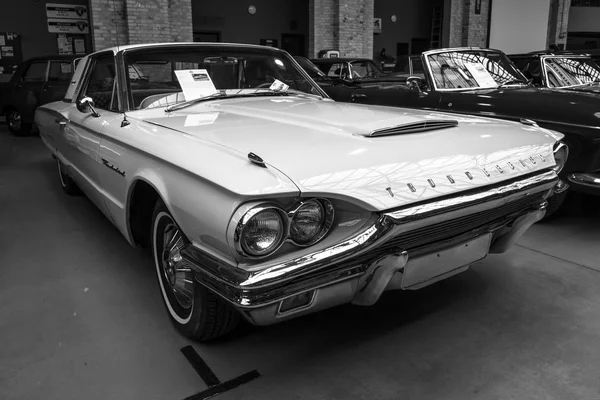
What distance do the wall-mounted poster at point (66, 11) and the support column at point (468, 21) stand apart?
35.4ft

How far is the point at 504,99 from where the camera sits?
409 centimetres

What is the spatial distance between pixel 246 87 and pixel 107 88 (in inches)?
33.9

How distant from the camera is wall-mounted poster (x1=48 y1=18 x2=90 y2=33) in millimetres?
11531

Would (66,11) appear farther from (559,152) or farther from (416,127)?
(559,152)

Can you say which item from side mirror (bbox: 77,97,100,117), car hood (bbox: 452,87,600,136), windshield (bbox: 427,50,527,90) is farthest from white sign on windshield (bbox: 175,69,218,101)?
windshield (bbox: 427,50,527,90)

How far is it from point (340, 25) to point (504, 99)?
9.57 meters

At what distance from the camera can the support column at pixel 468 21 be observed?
15453mm

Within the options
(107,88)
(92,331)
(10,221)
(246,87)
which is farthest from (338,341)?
(10,221)

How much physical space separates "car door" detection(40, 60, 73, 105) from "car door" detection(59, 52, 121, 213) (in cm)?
491

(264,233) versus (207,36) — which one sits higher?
(207,36)

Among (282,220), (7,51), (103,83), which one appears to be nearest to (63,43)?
(7,51)

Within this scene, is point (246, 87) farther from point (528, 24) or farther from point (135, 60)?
point (528, 24)

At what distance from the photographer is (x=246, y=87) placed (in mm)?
3141

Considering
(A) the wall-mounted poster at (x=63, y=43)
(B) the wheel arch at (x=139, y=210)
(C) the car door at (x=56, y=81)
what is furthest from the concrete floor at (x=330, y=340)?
(A) the wall-mounted poster at (x=63, y=43)
